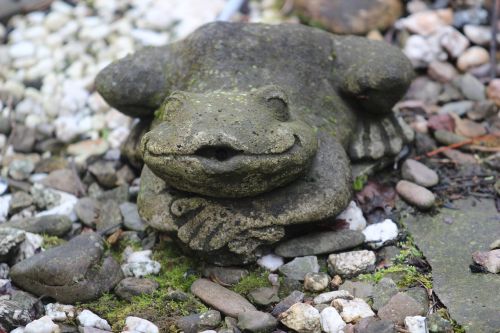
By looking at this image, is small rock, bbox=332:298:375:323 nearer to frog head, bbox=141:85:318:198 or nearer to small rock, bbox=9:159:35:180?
frog head, bbox=141:85:318:198

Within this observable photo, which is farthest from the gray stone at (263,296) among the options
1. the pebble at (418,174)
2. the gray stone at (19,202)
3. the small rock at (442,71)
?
the small rock at (442,71)

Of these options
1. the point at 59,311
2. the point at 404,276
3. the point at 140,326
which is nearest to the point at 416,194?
the point at 404,276

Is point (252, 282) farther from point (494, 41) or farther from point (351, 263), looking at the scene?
point (494, 41)

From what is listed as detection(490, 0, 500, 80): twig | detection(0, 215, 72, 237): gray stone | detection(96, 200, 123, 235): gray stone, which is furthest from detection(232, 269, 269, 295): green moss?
detection(490, 0, 500, 80): twig

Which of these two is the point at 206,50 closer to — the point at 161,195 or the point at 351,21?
the point at 161,195

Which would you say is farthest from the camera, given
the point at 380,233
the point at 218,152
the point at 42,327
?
the point at 380,233

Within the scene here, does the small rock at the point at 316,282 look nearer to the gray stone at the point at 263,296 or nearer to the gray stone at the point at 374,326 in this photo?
the gray stone at the point at 263,296
